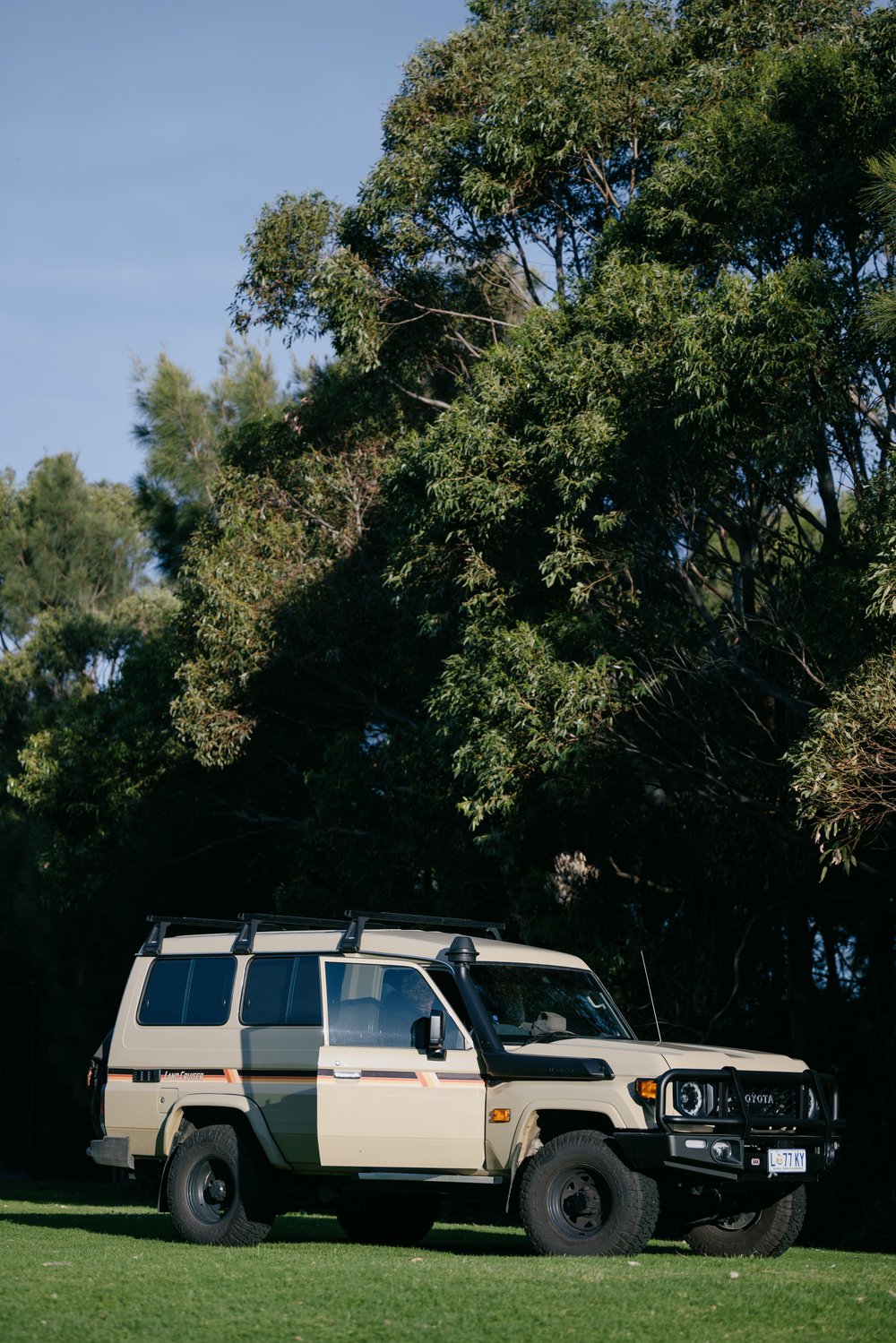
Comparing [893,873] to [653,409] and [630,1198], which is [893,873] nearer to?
[653,409]

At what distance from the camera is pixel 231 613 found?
2259 cm

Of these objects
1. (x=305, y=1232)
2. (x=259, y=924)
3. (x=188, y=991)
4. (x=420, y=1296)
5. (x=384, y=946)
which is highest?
(x=259, y=924)

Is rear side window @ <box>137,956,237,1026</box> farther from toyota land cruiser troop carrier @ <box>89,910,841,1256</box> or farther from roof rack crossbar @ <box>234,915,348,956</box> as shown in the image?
roof rack crossbar @ <box>234,915,348,956</box>

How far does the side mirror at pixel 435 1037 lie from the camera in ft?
31.5

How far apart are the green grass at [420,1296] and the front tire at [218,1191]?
0.76 ft

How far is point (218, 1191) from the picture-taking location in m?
10.5

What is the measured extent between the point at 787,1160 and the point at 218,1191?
379cm

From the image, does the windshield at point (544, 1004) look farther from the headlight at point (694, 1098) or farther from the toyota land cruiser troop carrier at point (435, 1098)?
the headlight at point (694, 1098)

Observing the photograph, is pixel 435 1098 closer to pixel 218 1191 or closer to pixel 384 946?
pixel 384 946

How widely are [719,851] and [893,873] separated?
325 cm

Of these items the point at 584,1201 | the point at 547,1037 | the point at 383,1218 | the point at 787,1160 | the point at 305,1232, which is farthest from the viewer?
the point at 305,1232

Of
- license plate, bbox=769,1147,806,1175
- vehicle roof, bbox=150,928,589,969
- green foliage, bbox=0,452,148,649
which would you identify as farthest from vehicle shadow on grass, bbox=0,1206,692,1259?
green foliage, bbox=0,452,148,649

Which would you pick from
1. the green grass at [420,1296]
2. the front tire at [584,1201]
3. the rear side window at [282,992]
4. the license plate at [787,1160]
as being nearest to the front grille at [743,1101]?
the license plate at [787,1160]

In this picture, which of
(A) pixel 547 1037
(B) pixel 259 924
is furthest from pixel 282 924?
(A) pixel 547 1037
